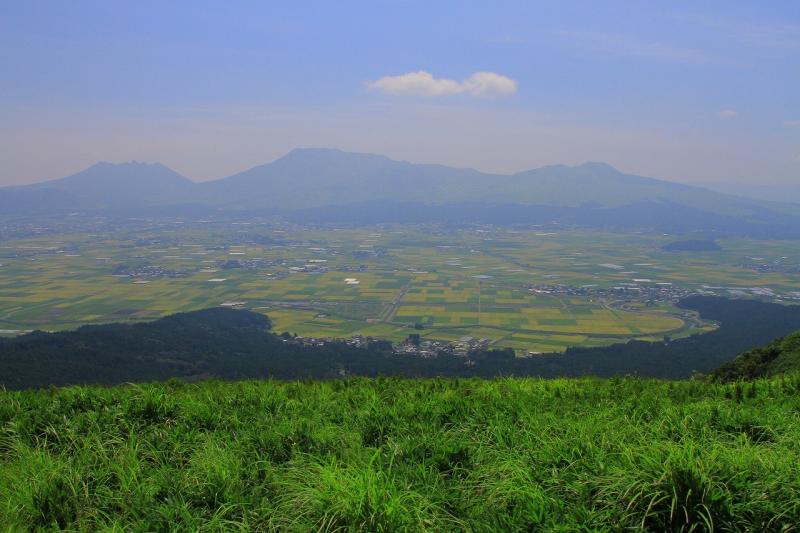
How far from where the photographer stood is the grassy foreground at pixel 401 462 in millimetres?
3365

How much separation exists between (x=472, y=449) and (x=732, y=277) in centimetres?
11726

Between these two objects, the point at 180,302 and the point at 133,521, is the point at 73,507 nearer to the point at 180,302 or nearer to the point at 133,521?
the point at 133,521

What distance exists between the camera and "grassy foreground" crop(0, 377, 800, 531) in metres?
3.37

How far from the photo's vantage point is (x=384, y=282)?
317 feet

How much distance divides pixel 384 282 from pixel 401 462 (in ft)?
302

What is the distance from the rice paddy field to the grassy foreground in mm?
47324

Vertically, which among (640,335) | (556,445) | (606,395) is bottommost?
(640,335)

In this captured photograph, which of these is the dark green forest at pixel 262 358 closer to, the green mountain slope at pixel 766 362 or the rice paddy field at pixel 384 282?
the rice paddy field at pixel 384 282

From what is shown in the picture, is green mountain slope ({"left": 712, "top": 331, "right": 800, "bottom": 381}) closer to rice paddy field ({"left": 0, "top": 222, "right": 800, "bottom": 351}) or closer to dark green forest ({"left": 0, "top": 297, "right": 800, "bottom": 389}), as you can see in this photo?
dark green forest ({"left": 0, "top": 297, "right": 800, "bottom": 389})

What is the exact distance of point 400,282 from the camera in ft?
317

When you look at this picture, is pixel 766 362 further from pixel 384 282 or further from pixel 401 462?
pixel 384 282

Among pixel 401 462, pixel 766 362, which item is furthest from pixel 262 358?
pixel 401 462

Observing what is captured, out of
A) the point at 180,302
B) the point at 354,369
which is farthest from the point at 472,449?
the point at 180,302

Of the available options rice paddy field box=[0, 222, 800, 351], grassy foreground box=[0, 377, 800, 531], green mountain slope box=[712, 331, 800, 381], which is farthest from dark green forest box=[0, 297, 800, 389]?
grassy foreground box=[0, 377, 800, 531]
